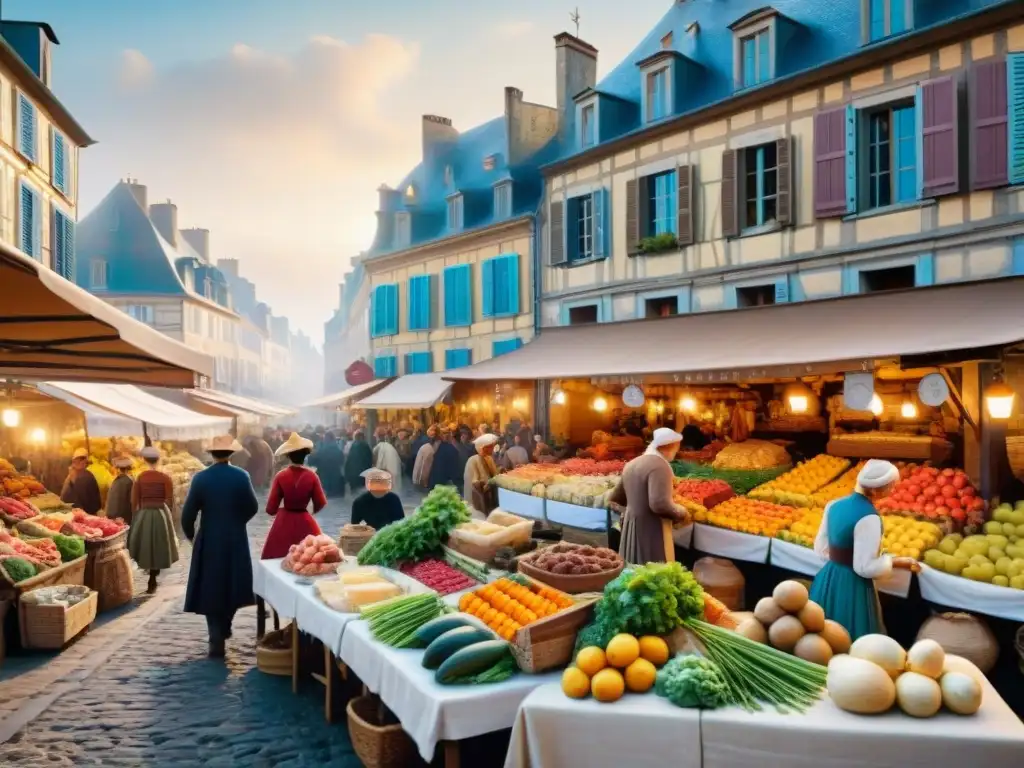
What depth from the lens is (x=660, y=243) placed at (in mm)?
14578

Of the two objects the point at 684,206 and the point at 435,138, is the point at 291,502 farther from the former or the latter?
the point at 435,138

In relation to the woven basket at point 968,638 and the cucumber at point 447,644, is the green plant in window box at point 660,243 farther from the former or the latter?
the cucumber at point 447,644

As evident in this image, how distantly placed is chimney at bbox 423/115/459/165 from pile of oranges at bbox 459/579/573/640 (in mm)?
22886

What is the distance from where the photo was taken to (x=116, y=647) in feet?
22.7

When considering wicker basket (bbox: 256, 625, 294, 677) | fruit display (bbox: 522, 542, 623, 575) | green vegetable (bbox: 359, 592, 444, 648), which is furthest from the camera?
wicker basket (bbox: 256, 625, 294, 677)

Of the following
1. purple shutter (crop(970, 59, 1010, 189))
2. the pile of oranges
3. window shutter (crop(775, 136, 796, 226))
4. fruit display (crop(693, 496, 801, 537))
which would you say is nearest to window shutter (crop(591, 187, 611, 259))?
window shutter (crop(775, 136, 796, 226))

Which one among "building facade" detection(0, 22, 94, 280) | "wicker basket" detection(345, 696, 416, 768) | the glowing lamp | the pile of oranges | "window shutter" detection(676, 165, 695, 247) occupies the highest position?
"building facade" detection(0, 22, 94, 280)

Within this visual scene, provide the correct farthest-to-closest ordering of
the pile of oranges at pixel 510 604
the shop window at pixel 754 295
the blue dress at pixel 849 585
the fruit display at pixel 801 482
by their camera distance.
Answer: the shop window at pixel 754 295, the fruit display at pixel 801 482, the blue dress at pixel 849 585, the pile of oranges at pixel 510 604

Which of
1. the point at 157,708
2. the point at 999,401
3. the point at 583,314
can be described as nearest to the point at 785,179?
the point at 583,314

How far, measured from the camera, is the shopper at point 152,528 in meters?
9.18

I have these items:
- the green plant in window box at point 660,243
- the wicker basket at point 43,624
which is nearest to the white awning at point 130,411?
the wicker basket at point 43,624

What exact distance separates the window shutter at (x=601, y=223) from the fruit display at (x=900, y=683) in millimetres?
13223

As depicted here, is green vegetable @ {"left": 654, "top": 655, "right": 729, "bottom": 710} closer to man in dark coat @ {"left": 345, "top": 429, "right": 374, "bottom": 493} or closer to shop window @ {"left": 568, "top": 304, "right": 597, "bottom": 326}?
shop window @ {"left": 568, "top": 304, "right": 597, "bottom": 326}

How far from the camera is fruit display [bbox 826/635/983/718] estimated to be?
323cm
